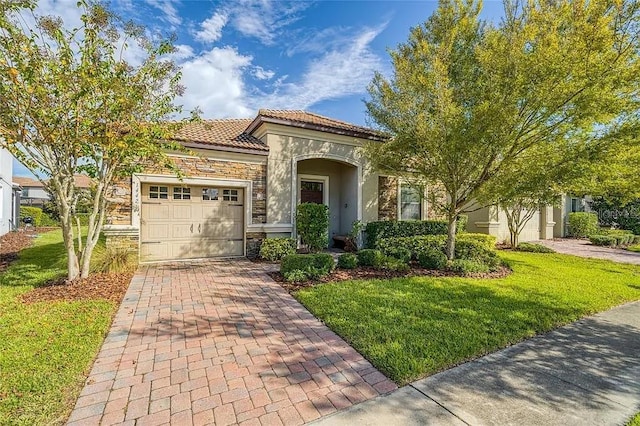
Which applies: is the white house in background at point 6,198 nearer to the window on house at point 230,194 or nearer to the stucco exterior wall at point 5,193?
the stucco exterior wall at point 5,193

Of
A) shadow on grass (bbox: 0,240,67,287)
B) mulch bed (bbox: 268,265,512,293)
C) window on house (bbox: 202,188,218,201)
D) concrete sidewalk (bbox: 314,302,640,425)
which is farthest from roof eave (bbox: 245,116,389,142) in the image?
concrete sidewalk (bbox: 314,302,640,425)

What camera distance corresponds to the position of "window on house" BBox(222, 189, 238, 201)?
34.0 feet

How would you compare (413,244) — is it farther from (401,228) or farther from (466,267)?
(466,267)

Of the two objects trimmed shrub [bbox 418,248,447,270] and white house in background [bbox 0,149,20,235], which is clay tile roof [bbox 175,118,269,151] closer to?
trimmed shrub [bbox 418,248,447,270]

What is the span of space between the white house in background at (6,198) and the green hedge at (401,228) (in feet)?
61.3

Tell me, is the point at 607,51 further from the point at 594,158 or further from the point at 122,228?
the point at 122,228

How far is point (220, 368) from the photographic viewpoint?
343cm

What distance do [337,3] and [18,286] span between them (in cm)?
1115

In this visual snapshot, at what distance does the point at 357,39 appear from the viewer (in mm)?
10188

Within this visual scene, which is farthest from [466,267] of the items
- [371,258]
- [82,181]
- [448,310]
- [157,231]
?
[82,181]

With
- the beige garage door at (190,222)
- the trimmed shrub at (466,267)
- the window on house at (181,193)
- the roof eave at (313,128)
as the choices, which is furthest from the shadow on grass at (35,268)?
the trimmed shrub at (466,267)

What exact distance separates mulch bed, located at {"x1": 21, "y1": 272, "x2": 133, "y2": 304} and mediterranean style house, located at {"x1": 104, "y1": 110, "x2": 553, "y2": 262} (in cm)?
212

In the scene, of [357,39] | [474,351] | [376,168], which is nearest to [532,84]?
[376,168]

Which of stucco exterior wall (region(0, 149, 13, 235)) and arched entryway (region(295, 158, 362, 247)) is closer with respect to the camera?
arched entryway (region(295, 158, 362, 247))
